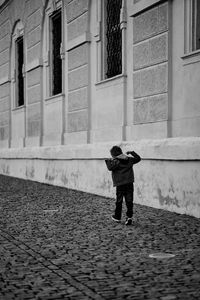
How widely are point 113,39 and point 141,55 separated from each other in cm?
185

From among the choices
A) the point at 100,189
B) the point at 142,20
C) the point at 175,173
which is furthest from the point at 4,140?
the point at 175,173

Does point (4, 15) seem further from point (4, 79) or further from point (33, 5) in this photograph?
point (33, 5)

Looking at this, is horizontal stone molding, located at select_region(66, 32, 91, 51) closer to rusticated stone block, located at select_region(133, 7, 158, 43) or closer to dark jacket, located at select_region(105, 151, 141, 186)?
rusticated stone block, located at select_region(133, 7, 158, 43)

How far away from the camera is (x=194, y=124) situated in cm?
926

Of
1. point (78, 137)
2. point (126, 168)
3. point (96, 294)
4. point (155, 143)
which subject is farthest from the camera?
point (78, 137)

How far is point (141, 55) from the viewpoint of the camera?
11070 millimetres

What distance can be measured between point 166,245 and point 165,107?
4.09 metres

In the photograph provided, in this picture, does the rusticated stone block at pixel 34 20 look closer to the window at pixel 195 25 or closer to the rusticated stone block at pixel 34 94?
the rusticated stone block at pixel 34 94

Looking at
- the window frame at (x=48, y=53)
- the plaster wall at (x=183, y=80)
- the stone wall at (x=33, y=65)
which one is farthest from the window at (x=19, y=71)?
the plaster wall at (x=183, y=80)

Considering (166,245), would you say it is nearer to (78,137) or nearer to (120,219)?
(120,219)

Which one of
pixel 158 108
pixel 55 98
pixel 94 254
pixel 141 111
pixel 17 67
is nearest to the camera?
pixel 94 254

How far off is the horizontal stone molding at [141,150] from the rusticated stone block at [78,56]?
6.54 feet

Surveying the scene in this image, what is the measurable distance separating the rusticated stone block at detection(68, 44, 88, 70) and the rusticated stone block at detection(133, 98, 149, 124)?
3.01m

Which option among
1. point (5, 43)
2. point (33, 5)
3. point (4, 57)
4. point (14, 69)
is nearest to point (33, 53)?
point (33, 5)
